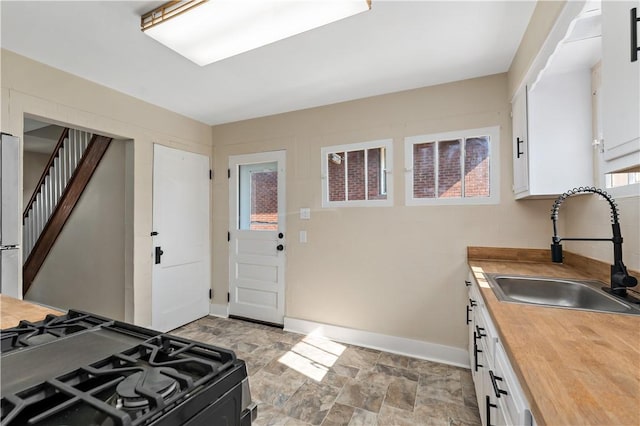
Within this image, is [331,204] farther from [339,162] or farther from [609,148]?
[609,148]

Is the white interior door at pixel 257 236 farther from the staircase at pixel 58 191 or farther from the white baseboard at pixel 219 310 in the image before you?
the staircase at pixel 58 191

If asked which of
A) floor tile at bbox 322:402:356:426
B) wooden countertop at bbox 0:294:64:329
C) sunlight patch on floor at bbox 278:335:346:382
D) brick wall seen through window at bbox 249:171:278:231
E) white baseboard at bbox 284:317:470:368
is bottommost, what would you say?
floor tile at bbox 322:402:356:426

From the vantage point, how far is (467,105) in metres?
2.57

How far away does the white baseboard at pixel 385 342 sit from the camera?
255 centimetres

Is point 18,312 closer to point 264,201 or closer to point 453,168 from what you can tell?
point 264,201

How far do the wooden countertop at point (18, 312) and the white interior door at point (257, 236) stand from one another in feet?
7.64

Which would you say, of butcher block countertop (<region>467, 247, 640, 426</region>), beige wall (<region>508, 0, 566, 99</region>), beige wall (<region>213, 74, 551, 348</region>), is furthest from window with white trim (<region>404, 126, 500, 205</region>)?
butcher block countertop (<region>467, 247, 640, 426</region>)

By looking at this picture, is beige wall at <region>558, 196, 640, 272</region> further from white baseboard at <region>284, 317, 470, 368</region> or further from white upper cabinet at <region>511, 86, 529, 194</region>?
white baseboard at <region>284, 317, 470, 368</region>

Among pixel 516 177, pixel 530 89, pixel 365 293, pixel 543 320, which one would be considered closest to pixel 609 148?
pixel 543 320

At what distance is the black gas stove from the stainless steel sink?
51.3 inches

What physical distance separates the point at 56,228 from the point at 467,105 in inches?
201

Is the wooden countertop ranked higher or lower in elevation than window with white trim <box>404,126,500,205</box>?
lower

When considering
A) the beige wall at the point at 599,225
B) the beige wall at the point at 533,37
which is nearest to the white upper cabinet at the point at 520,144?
the beige wall at the point at 533,37

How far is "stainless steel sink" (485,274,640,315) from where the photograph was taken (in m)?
1.39
